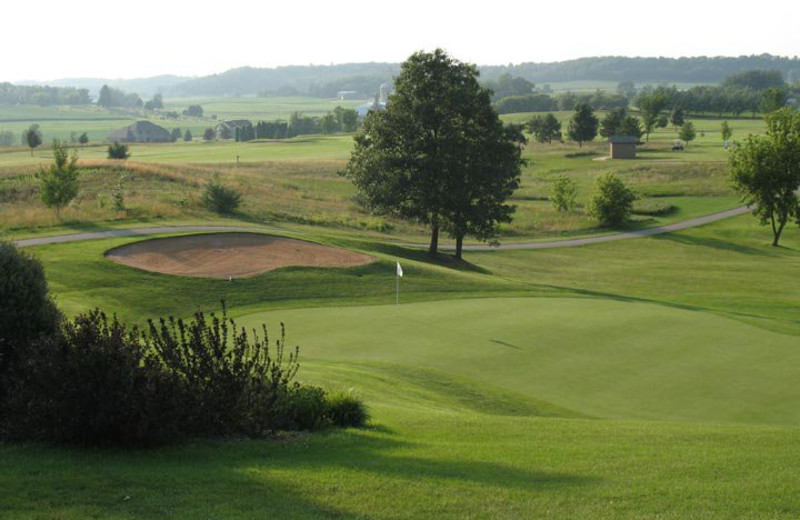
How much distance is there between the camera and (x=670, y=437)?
14.2 m

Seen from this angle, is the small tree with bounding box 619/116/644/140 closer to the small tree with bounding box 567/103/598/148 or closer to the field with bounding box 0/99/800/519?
the small tree with bounding box 567/103/598/148

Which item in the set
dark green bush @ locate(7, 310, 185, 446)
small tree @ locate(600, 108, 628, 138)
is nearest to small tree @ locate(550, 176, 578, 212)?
small tree @ locate(600, 108, 628, 138)

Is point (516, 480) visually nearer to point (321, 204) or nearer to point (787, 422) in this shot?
point (787, 422)

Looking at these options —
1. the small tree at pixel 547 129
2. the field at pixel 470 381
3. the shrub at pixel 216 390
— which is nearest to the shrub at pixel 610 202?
→ the field at pixel 470 381

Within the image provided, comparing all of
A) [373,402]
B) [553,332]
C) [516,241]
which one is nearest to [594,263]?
[516,241]

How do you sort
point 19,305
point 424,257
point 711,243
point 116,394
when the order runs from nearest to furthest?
1. point 116,394
2. point 19,305
3. point 424,257
4. point 711,243

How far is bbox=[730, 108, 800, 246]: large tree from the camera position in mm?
62656

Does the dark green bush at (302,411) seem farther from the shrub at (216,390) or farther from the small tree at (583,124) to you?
the small tree at (583,124)

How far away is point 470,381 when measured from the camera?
843 inches

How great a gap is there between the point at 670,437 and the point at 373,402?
592cm

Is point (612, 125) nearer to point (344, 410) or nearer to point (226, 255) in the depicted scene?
point (226, 255)

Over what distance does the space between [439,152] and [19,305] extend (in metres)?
36.3

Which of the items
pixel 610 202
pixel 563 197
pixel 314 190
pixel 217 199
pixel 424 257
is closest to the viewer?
pixel 424 257

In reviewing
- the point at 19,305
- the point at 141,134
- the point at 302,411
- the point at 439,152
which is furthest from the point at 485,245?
the point at 141,134
